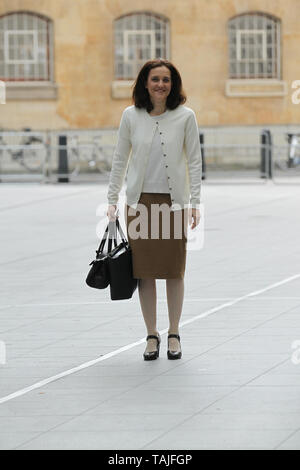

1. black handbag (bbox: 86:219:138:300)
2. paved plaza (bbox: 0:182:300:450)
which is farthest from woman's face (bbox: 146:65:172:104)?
paved plaza (bbox: 0:182:300:450)

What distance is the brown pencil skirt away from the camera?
24.7 ft

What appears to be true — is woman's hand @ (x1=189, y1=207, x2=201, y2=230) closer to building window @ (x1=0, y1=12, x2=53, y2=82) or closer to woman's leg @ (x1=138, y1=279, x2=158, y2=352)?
woman's leg @ (x1=138, y1=279, x2=158, y2=352)

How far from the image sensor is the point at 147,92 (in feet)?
25.1

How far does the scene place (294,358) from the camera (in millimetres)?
7523

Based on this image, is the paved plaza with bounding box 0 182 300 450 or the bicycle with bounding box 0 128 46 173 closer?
the paved plaza with bounding box 0 182 300 450

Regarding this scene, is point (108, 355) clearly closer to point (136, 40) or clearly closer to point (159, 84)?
point (159, 84)

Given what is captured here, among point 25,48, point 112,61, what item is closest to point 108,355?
point 112,61

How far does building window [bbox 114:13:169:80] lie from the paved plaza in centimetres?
1784

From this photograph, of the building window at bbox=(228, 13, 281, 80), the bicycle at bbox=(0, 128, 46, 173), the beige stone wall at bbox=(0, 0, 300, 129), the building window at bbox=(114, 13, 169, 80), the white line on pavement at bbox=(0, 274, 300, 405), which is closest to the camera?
the white line on pavement at bbox=(0, 274, 300, 405)

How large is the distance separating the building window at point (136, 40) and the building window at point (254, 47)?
173cm

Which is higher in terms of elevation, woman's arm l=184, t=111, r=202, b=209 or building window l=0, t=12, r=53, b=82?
building window l=0, t=12, r=53, b=82

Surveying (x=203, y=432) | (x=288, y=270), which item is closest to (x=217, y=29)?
(x=288, y=270)

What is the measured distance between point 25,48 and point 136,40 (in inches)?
109

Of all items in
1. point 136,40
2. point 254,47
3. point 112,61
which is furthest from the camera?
point 254,47
